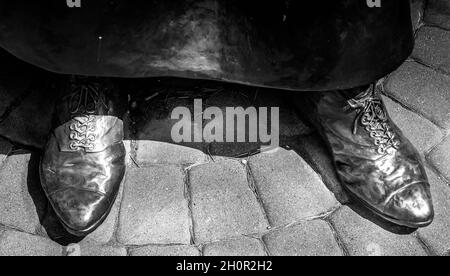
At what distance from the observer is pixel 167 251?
1889 millimetres

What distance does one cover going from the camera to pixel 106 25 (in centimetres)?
178

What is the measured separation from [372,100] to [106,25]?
107 centimetres

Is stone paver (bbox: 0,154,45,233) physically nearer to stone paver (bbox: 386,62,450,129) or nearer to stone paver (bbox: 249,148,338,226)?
stone paver (bbox: 249,148,338,226)

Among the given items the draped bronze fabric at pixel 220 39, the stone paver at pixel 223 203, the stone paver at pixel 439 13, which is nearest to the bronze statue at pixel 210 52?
the draped bronze fabric at pixel 220 39

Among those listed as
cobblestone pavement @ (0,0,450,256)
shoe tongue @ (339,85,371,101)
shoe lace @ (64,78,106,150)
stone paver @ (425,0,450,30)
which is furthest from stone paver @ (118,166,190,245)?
stone paver @ (425,0,450,30)

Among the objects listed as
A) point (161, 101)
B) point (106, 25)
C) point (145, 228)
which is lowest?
point (145, 228)

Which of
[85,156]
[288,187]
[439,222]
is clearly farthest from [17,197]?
[439,222]

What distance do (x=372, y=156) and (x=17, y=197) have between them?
1435 mm

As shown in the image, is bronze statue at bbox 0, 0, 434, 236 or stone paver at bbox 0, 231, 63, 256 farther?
stone paver at bbox 0, 231, 63, 256

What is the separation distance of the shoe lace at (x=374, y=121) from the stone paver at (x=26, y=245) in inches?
49.9

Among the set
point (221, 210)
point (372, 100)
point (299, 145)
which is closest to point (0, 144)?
point (221, 210)

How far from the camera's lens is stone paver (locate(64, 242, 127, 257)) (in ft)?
6.17

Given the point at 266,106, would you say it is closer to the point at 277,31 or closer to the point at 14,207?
the point at 277,31

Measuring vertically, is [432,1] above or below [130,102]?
above
